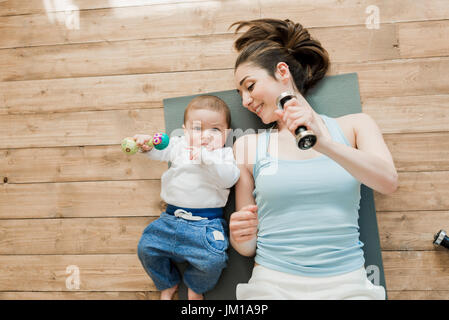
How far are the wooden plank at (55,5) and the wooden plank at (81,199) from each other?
906mm

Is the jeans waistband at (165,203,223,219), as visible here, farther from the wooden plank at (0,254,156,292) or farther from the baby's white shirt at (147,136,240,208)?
the wooden plank at (0,254,156,292)

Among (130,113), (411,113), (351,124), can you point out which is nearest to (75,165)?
(130,113)

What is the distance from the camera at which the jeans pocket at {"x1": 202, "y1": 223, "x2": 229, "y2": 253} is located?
4.16ft

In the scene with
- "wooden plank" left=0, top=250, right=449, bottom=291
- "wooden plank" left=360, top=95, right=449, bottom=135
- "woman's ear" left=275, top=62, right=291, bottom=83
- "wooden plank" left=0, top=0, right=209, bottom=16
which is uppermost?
"wooden plank" left=0, top=0, right=209, bottom=16

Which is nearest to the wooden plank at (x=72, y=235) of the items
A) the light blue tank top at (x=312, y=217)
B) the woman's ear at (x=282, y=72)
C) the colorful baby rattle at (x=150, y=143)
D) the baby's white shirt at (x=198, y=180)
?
the baby's white shirt at (x=198, y=180)

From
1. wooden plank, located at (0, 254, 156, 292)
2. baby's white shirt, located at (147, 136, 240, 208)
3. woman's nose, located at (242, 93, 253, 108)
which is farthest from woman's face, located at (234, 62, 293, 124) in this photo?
wooden plank, located at (0, 254, 156, 292)

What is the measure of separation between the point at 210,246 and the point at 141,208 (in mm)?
442

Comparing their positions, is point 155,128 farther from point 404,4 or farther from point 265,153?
point 404,4

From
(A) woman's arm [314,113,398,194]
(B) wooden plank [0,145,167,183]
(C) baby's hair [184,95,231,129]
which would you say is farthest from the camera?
(B) wooden plank [0,145,167,183]

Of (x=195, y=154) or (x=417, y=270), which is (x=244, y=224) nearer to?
(x=195, y=154)

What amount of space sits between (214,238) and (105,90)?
93cm

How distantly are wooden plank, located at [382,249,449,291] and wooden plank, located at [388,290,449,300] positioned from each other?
0.01 m

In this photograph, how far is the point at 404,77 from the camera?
1474 mm

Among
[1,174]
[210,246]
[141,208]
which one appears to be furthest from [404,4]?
[1,174]
